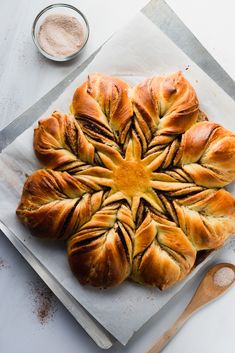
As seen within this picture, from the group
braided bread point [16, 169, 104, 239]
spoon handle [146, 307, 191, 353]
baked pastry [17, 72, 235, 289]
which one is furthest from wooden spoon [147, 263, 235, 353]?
braided bread point [16, 169, 104, 239]

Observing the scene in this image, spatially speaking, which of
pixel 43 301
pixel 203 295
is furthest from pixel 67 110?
pixel 203 295

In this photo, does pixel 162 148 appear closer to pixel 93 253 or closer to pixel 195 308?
pixel 93 253

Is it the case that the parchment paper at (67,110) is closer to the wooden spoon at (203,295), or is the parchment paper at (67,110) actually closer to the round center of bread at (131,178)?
the wooden spoon at (203,295)

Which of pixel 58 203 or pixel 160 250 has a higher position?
pixel 58 203

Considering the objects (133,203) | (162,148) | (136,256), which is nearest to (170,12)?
(162,148)

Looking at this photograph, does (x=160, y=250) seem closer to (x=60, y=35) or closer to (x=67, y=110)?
(x=67, y=110)

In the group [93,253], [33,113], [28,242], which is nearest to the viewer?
[93,253]

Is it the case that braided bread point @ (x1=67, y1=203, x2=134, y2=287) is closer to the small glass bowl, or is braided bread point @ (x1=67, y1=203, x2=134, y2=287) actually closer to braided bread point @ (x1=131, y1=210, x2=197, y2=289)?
braided bread point @ (x1=131, y1=210, x2=197, y2=289)

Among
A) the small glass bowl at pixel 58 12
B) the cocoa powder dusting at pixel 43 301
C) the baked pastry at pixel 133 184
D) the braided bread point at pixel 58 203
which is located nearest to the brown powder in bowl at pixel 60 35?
the small glass bowl at pixel 58 12
